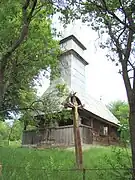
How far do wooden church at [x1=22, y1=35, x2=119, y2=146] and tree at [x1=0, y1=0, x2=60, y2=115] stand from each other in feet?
5.85

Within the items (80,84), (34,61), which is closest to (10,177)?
(34,61)

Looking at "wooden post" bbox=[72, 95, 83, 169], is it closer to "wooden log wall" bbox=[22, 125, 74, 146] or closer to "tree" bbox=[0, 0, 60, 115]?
"tree" bbox=[0, 0, 60, 115]

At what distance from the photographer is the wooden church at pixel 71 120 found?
22.9 m

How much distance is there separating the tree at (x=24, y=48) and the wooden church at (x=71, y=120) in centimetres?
178

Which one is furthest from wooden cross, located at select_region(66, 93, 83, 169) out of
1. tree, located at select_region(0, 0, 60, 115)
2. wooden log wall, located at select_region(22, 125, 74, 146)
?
wooden log wall, located at select_region(22, 125, 74, 146)

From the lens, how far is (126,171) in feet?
25.2

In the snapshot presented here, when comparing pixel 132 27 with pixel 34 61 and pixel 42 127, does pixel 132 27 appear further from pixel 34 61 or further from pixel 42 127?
pixel 42 127

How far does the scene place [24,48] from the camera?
687 inches

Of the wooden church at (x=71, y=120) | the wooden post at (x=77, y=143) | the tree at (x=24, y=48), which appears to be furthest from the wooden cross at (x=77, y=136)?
the wooden church at (x=71, y=120)

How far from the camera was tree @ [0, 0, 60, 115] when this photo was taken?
11.7 metres

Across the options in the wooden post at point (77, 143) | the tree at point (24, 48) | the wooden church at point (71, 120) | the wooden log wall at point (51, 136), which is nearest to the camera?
the tree at point (24, 48)

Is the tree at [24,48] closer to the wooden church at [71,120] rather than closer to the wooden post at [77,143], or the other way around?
the wooden church at [71,120]

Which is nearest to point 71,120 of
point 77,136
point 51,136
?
point 51,136

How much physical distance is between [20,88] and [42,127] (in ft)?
17.2
